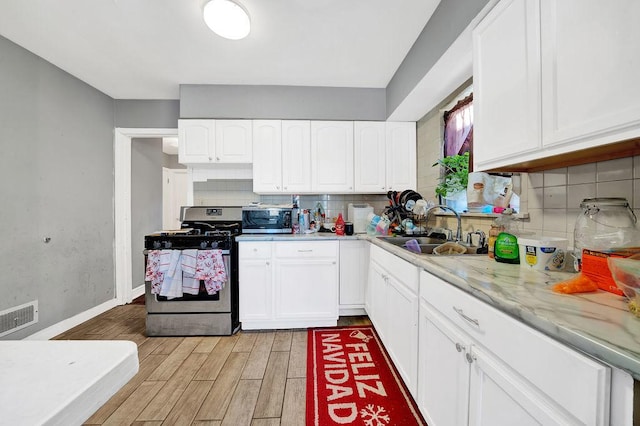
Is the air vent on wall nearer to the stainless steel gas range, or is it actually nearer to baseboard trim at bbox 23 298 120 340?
baseboard trim at bbox 23 298 120 340

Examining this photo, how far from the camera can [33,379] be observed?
41 cm

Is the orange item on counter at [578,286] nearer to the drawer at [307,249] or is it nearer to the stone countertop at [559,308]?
the stone countertop at [559,308]

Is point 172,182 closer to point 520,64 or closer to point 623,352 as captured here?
point 520,64

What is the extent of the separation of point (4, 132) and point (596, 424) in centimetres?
350

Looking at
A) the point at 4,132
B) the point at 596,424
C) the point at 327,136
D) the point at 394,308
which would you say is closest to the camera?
the point at 596,424

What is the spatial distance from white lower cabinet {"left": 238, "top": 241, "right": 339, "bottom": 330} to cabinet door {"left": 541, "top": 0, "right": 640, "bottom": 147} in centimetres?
188

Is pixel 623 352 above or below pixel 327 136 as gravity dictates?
below

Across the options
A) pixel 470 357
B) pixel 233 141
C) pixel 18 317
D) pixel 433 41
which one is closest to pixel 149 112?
pixel 233 141

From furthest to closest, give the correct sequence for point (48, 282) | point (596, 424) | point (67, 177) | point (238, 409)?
1. point (67, 177)
2. point (48, 282)
3. point (238, 409)
4. point (596, 424)

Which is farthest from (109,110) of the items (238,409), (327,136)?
(238,409)

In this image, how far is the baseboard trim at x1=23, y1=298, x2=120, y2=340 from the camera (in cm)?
229

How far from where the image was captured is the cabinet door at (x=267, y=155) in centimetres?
279

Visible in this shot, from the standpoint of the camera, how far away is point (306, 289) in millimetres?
2510

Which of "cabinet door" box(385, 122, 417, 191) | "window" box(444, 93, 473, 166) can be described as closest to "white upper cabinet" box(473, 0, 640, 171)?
"window" box(444, 93, 473, 166)
